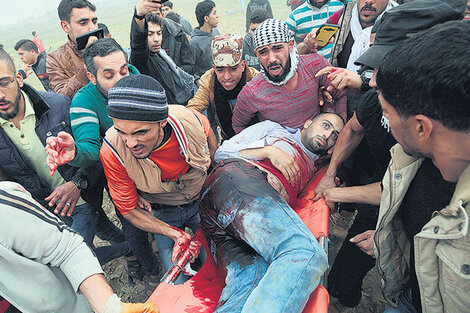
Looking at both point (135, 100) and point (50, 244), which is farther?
point (135, 100)

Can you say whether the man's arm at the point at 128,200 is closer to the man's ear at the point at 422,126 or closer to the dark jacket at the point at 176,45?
the man's ear at the point at 422,126

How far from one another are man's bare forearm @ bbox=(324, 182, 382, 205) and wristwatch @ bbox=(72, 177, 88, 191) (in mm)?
2130

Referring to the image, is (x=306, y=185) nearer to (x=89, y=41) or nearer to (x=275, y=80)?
(x=275, y=80)

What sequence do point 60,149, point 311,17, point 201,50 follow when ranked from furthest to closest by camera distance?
point 201,50, point 311,17, point 60,149

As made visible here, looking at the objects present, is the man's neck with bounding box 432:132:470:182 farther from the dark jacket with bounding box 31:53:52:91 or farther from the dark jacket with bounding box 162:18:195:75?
the dark jacket with bounding box 31:53:52:91

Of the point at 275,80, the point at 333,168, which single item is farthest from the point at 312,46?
the point at 333,168

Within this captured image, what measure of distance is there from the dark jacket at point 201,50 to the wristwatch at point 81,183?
125 inches

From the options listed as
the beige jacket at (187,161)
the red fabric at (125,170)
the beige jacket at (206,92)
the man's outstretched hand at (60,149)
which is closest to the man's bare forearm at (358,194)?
the beige jacket at (187,161)

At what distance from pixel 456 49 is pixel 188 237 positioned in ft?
6.90

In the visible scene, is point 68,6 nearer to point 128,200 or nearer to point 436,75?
point 128,200

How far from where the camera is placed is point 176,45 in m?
4.56

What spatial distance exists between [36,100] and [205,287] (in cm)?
203

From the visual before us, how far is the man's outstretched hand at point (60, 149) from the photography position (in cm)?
190

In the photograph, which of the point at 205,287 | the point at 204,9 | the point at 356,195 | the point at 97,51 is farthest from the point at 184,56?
the point at 205,287
